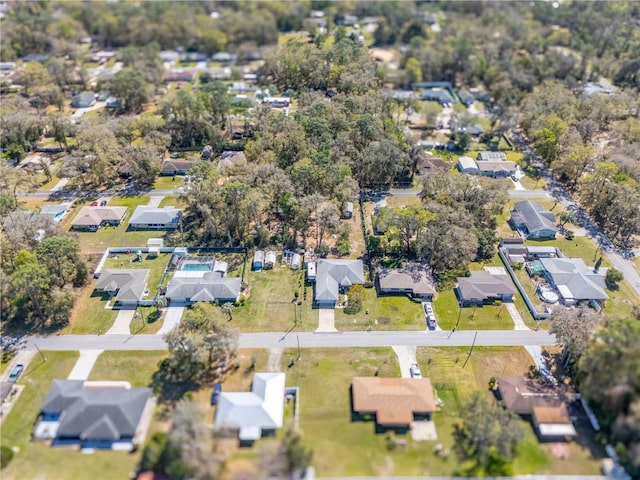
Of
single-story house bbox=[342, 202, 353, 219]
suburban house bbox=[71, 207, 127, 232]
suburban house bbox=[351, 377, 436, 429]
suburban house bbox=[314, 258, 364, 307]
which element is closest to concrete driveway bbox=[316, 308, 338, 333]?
suburban house bbox=[314, 258, 364, 307]

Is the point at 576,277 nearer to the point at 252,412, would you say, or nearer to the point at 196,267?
the point at 252,412

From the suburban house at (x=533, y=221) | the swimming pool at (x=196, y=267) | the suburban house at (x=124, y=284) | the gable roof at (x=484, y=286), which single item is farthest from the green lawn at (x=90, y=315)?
the suburban house at (x=533, y=221)

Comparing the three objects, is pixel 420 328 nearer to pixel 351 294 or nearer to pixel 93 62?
pixel 351 294

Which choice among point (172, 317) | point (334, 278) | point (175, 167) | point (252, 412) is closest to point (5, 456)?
point (172, 317)

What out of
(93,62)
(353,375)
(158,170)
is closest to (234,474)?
(353,375)

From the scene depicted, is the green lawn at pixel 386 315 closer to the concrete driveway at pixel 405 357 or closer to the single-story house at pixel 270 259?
the concrete driveway at pixel 405 357
